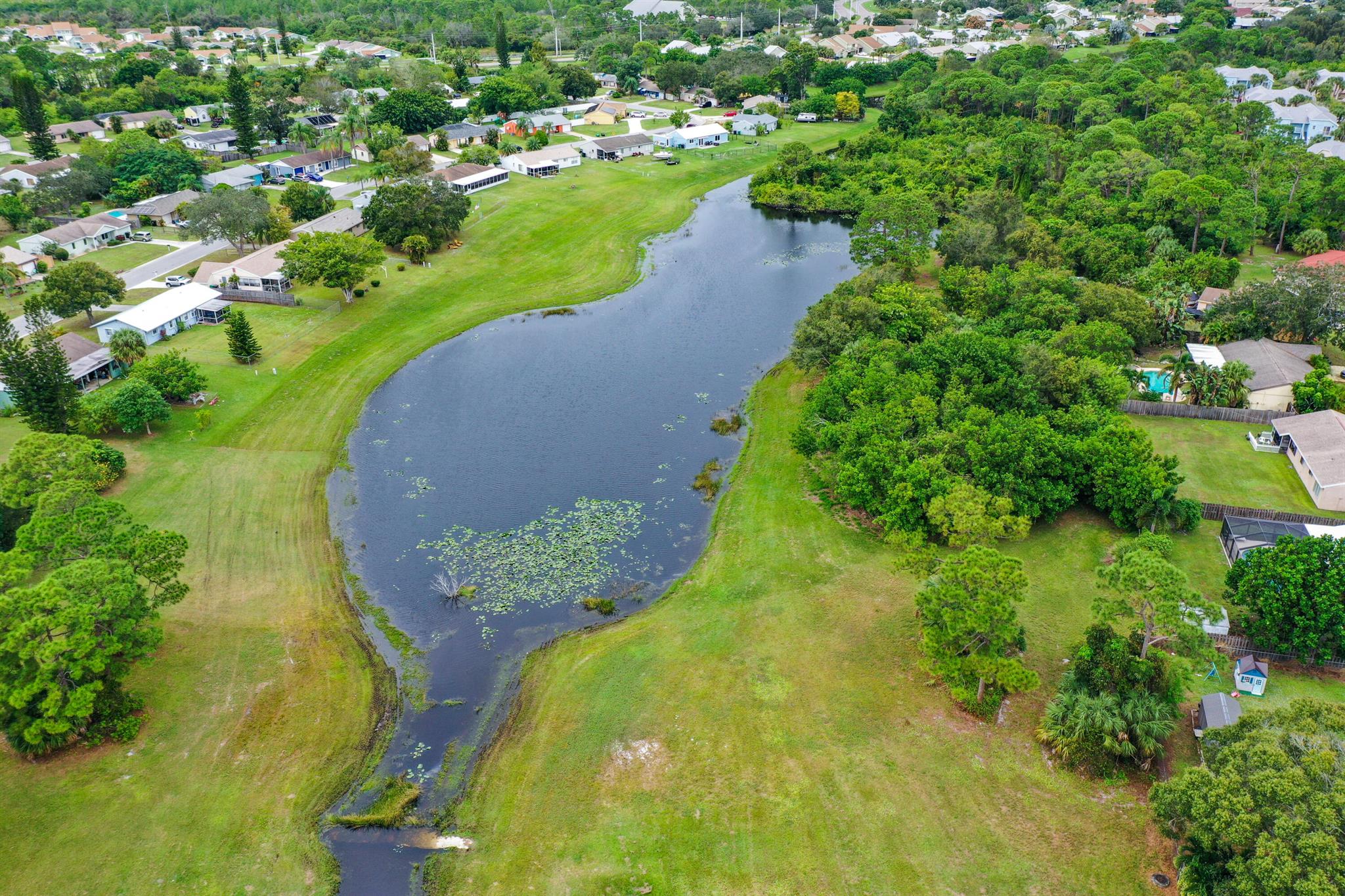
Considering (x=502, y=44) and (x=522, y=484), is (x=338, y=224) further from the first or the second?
(x=502, y=44)

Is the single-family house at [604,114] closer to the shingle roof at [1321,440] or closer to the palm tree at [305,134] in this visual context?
the palm tree at [305,134]

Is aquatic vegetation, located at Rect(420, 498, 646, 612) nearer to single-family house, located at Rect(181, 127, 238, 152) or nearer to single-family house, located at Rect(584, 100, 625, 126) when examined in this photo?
single-family house, located at Rect(181, 127, 238, 152)

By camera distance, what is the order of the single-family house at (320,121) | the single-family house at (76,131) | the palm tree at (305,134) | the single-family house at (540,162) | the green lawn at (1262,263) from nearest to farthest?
the green lawn at (1262,263), the single-family house at (540,162), the palm tree at (305,134), the single-family house at (76,131), the single-family house at (320,121)

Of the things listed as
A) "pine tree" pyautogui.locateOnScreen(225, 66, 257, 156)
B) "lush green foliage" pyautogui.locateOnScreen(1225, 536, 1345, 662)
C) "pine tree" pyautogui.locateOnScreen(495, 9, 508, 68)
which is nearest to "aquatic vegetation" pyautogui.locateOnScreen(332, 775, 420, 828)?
"lush green foliage" pyautogui.locateOnScreen(1225, 536, 1345, 662)

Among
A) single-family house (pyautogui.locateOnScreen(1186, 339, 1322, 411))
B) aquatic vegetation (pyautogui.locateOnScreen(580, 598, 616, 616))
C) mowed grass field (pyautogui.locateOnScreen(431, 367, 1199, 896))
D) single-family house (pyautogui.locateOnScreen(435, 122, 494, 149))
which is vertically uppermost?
single-family house (pyautogui.locateOnScreen(435, 122, 494, 149))

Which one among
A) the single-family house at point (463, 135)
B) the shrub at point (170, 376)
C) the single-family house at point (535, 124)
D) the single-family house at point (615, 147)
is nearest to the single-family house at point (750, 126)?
the single-family house at point (615, 147)

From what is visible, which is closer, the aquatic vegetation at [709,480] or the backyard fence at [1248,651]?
the backyard fence at [1248,651]
